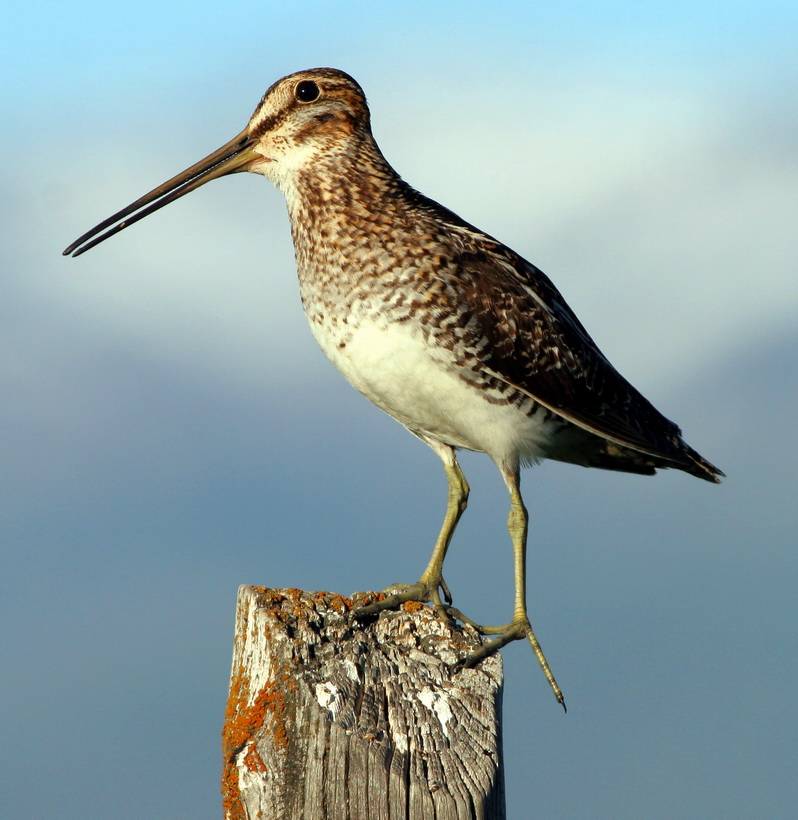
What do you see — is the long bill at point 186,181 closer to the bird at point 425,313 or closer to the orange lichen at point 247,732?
the bird at point 425,313

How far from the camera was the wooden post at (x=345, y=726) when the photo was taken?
12.5 feet

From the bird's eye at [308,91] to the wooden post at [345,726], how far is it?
3079 mm

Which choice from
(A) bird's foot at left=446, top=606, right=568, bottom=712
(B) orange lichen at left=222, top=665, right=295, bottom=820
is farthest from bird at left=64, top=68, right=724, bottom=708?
(B) orange lichen at left=222, top=665, right=295, bottom=820

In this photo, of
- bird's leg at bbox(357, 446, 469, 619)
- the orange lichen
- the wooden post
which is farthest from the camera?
bird's leg at bbox(357, 446, 469, 619)

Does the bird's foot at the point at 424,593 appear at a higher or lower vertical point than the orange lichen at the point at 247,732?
higher

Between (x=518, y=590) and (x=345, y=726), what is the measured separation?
91.6 inches

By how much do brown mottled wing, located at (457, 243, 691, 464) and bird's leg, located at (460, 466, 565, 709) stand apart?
0.52 metres

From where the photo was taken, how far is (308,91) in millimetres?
6301

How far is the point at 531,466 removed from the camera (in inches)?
251

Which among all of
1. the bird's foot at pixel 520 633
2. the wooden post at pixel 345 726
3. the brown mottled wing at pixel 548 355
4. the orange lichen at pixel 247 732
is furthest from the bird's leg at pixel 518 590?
the orange lichen at pixel 247 732

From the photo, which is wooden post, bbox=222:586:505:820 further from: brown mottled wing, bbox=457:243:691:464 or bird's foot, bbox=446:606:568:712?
brown mottled wing, bbox=457:243:691:464

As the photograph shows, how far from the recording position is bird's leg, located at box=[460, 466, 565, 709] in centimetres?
571

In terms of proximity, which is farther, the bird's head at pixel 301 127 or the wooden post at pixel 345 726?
the bird's head at pixel 301 127

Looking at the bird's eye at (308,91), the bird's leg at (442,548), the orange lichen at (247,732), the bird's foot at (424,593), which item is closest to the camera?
the orange lichen at (247,732)
